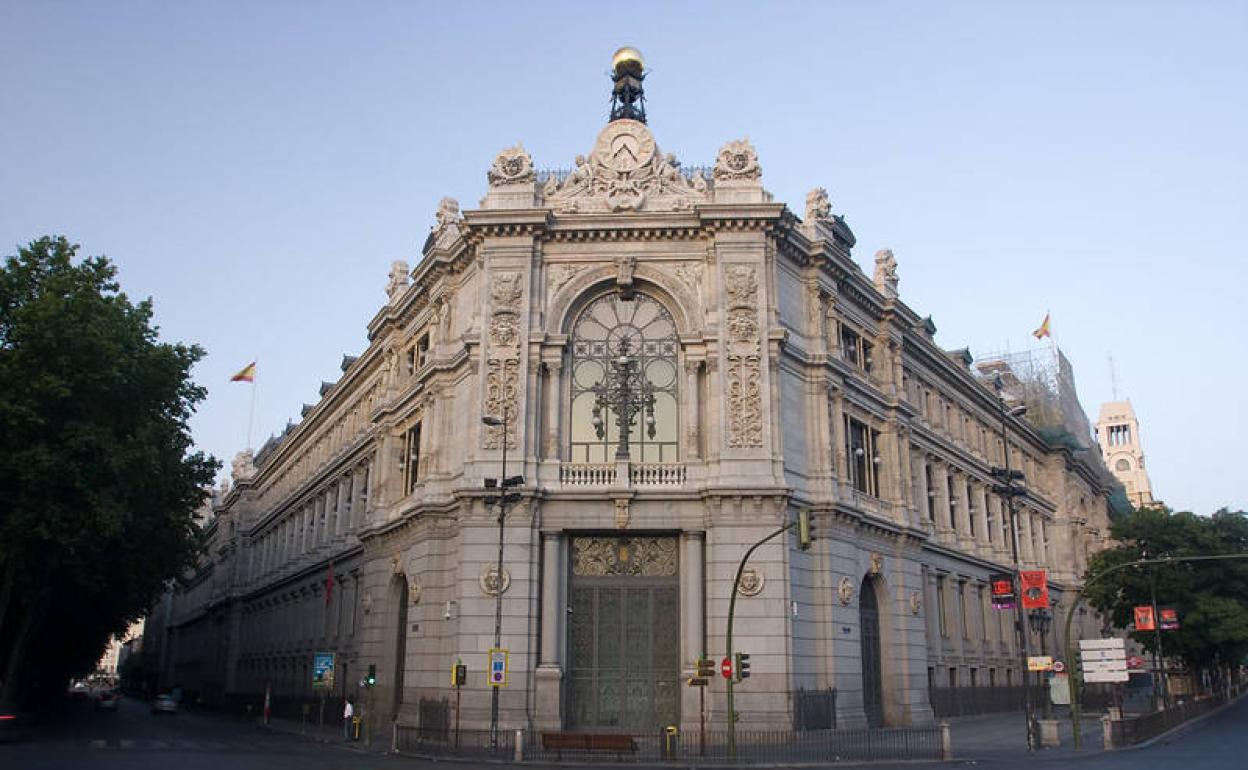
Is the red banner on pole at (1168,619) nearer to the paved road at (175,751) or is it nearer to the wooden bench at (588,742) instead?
the wooden bench at (588,742)

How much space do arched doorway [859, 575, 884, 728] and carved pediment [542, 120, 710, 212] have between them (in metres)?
16.6

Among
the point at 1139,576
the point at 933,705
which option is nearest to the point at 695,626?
the point at 933,705

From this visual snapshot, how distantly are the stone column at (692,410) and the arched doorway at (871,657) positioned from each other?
9557 millimetres

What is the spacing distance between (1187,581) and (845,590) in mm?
30321

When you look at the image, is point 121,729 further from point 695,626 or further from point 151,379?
point 695,626

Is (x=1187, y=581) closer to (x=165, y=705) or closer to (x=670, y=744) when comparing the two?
(x=670, y=744)

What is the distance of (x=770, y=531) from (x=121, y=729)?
32.6 meters

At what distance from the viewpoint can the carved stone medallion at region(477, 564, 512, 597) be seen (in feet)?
113

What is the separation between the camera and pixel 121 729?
47.7 meters

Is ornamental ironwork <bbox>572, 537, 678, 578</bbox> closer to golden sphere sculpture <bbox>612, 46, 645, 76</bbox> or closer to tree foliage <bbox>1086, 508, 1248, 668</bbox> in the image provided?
golden sphere sculpture <bbox>612, 46, 645, 76</bbox>

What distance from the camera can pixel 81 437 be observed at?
37.5 meters

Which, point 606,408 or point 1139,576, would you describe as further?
point 1139,576

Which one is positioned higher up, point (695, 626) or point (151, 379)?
point (151, 379)

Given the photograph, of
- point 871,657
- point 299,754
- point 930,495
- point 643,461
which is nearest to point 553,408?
point 643,461
